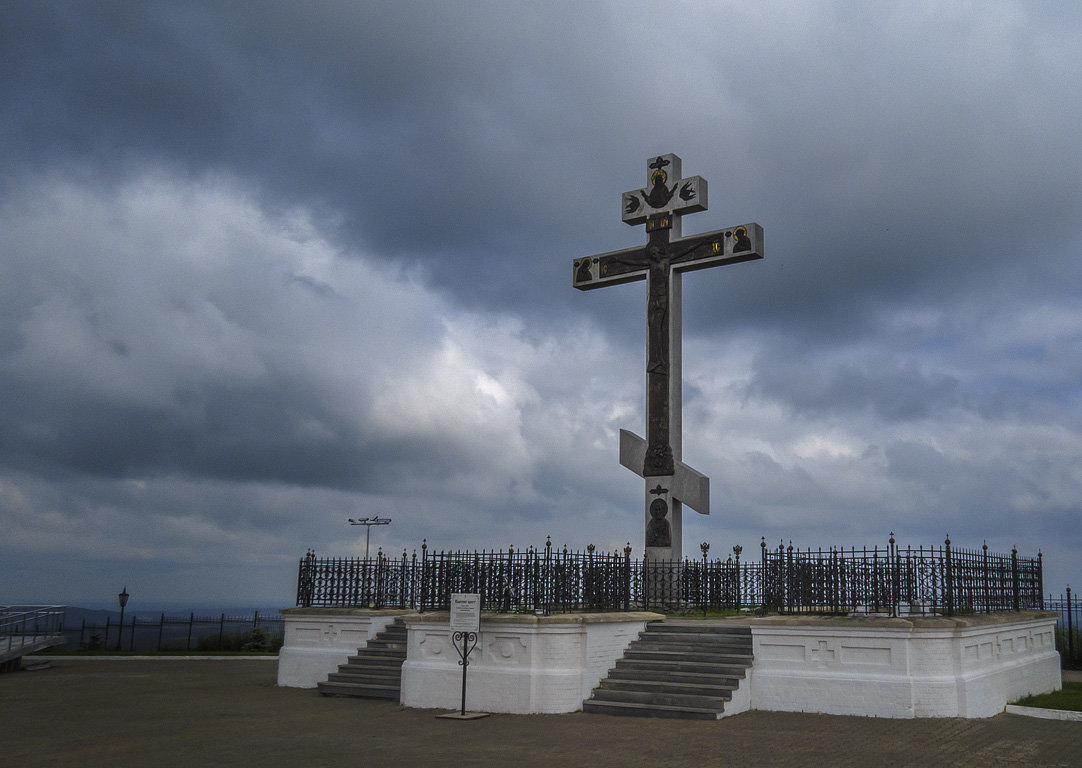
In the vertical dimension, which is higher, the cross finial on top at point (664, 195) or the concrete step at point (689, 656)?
the cross finial on top at point (664, 195)

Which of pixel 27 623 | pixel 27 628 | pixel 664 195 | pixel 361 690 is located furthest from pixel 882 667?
pixel 27 628

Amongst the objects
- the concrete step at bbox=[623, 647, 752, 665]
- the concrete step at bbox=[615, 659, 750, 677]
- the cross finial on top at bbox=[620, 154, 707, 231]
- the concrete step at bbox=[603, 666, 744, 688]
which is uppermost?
the cross finial on top at bbox=[620, 154, 707, 231]

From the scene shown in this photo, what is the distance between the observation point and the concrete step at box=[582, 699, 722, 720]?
13648mm

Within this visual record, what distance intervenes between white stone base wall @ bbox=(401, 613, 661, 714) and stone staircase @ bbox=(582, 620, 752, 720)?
368 mm

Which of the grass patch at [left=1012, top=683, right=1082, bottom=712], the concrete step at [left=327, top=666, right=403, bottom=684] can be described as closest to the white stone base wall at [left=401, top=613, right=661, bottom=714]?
the concrete step at [left=327, top=666, right=403, bottom=684]

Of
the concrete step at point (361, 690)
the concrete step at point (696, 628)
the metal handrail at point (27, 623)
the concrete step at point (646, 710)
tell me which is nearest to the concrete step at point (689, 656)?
the concrete step at point (696, 628)

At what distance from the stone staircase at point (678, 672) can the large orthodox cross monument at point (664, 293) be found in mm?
4653

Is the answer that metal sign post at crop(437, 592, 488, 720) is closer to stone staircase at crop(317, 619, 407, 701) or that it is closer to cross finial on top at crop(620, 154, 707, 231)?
stone staircase at crop(317, 619, 407, 701)

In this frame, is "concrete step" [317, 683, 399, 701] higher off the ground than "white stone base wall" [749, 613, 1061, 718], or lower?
lower

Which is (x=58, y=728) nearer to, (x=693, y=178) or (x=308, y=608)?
(x=308, y=608)

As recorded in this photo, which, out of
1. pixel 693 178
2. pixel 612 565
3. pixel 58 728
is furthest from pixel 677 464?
pixel 58 728

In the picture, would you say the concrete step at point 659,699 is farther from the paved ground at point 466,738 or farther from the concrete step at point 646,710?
the paved ground at point 466,738

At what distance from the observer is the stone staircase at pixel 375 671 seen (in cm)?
1697

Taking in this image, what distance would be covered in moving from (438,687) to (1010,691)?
9.81m
